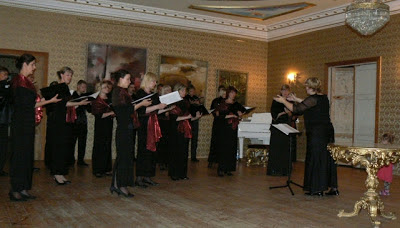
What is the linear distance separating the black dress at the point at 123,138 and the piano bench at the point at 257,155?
4.86 metres

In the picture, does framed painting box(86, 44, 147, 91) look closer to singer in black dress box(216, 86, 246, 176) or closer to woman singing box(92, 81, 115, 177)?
woman singing box(92, 81, 115, 177)

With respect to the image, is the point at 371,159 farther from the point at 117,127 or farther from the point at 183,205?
the point at 117,127

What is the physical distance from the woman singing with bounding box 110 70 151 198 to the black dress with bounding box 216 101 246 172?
108 inches

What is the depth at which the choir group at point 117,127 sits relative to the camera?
16.1 feet

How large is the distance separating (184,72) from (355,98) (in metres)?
4.65

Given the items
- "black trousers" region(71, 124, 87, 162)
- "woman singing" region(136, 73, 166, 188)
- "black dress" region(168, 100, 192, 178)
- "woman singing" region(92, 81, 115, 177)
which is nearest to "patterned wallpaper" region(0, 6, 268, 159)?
"black trousers" region(71, 124, 87, 162)

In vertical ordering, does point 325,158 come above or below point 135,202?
above

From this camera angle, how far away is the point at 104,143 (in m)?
7.28

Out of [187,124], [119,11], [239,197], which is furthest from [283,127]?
[119,11]

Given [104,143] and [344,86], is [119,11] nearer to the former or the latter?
[104,143]

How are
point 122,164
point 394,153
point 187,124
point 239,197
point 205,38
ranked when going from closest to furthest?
point 394,153 → point 122,164 → point 239,197 → point 187,124 → point 205,38

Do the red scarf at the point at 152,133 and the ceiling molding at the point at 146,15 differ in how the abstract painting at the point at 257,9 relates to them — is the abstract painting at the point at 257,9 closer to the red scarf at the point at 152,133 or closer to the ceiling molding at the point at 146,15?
the ceiling molding at the point at 146,15

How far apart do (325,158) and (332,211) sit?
1068mm

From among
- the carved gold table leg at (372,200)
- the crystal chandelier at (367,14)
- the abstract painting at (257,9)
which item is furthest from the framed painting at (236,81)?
the carved gold table leg at (372,200)
